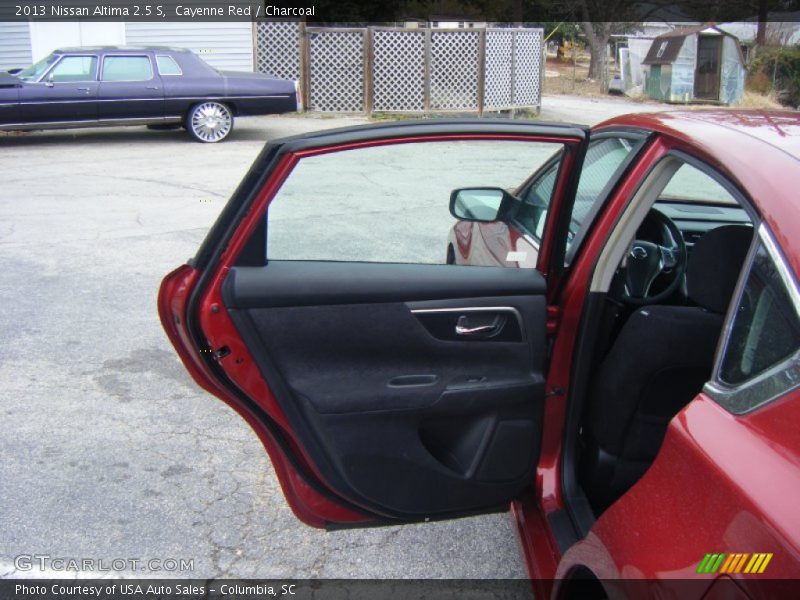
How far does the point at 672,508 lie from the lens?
68.3 inches

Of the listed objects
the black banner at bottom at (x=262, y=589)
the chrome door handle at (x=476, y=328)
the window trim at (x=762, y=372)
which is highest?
the window trim at (x=762, y=372)

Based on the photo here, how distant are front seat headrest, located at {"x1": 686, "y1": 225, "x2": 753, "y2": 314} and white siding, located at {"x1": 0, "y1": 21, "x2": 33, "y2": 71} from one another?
1870 centimetres

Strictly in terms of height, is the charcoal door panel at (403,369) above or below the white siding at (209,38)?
below

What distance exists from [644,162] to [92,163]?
10.7 meters

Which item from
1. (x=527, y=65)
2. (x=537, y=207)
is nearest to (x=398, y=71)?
(x=527, y=65)

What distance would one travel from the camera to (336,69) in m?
17.1

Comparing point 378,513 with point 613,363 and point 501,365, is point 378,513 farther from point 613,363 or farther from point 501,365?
point 613,363

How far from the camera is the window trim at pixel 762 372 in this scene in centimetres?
164

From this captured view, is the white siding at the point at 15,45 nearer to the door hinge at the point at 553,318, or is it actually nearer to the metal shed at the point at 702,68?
the metal shed at the point at 702,68

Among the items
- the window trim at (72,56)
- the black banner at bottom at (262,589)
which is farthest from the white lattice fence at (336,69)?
the black banner at bottom at (262,589)

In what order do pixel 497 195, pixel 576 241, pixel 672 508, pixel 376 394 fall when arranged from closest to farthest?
pixel 672 508 → pixel 376 394 → pixel 576 241 → pixel 497 195

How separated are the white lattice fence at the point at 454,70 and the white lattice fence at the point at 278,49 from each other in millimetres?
2731

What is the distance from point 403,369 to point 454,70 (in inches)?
610

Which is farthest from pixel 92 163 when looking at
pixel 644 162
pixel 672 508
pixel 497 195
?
pixel 672 508
